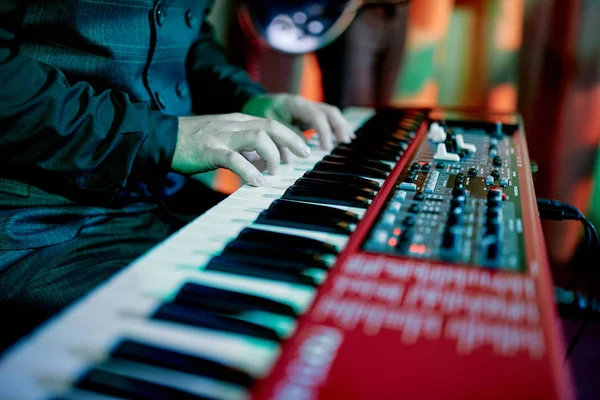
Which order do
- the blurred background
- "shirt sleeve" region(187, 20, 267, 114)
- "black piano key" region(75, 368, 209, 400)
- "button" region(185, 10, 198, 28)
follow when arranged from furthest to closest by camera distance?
the blurred background
"shirt sleeve" region(187, 20, 267, 114)
"button" region(185, 10, 198, 28)
"black piano key" region(75, 368, 209, 400)

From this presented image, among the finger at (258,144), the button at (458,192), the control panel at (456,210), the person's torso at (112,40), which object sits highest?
the person's torso at (112,40)

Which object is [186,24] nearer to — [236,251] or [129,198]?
[129,198]

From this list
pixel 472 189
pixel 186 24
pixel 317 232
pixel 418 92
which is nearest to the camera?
pixel 317 232

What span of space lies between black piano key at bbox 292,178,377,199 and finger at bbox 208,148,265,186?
6 cm

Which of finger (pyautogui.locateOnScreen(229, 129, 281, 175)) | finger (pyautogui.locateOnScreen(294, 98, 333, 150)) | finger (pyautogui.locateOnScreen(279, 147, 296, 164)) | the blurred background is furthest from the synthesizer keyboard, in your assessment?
the blurred background

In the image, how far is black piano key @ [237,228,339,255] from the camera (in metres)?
0.61

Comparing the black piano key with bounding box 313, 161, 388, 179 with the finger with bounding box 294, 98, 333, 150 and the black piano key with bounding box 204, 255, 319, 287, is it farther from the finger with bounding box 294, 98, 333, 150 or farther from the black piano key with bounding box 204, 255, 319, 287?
the black piano key with bounding box 204, 255, 319, 287

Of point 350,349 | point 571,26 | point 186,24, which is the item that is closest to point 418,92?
point 571,26

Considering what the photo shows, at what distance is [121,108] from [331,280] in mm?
492

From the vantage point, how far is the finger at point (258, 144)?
0.84 meters

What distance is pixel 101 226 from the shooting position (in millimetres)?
1038

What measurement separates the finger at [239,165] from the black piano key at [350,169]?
0.14 meters

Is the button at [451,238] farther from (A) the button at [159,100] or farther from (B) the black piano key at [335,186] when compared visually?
(A) the button at [159,100]

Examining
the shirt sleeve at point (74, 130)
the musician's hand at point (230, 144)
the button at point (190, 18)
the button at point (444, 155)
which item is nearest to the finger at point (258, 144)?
the musician's hand at point (230, 144)
